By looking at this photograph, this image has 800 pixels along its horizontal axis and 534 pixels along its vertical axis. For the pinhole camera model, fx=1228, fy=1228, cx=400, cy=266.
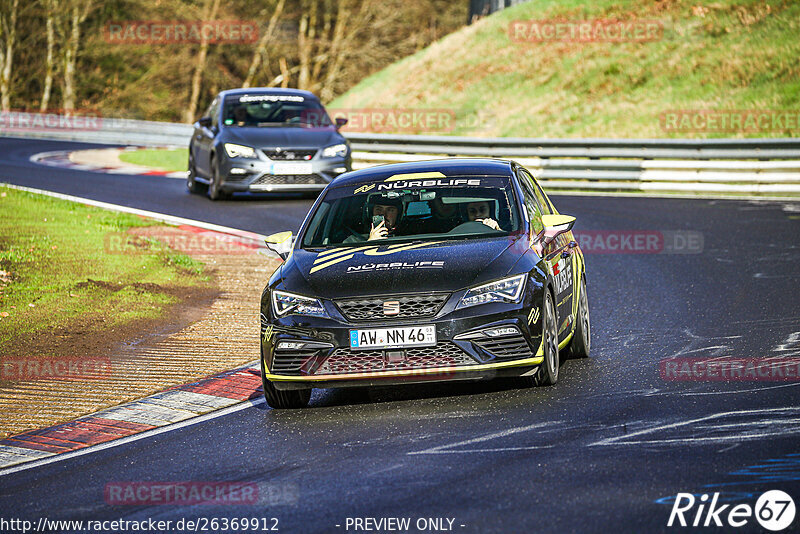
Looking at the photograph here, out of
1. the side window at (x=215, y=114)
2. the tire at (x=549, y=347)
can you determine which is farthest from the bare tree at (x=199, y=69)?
the tire at (x=549, y=347)

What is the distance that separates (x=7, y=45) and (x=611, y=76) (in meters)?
31.6

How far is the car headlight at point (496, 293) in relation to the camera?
306 inches

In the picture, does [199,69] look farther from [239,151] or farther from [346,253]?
[346,253]

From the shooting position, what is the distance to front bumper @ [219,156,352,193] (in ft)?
66.5

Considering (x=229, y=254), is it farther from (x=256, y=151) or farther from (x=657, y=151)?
(x=657, y=151)

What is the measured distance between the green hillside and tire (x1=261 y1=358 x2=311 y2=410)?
23016 mm

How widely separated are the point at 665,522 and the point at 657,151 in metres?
19.4

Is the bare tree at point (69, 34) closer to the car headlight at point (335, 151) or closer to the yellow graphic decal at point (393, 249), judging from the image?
the car headlight at point (335, 151)

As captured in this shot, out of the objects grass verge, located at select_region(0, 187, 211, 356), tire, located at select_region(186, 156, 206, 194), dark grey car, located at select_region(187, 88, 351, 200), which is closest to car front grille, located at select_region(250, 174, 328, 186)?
dark grey car, located at select_region(187, 88, 351, 200)

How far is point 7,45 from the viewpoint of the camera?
187 feet

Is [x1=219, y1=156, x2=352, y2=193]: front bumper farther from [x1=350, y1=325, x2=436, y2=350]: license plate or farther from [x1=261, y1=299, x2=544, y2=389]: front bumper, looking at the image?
[x1=350, y1=325, x2=436, y2=350]: license plate

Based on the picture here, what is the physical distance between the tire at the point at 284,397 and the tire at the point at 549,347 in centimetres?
158

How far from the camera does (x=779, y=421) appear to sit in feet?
22.6

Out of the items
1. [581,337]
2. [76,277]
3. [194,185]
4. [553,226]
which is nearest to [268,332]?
[553,226]
